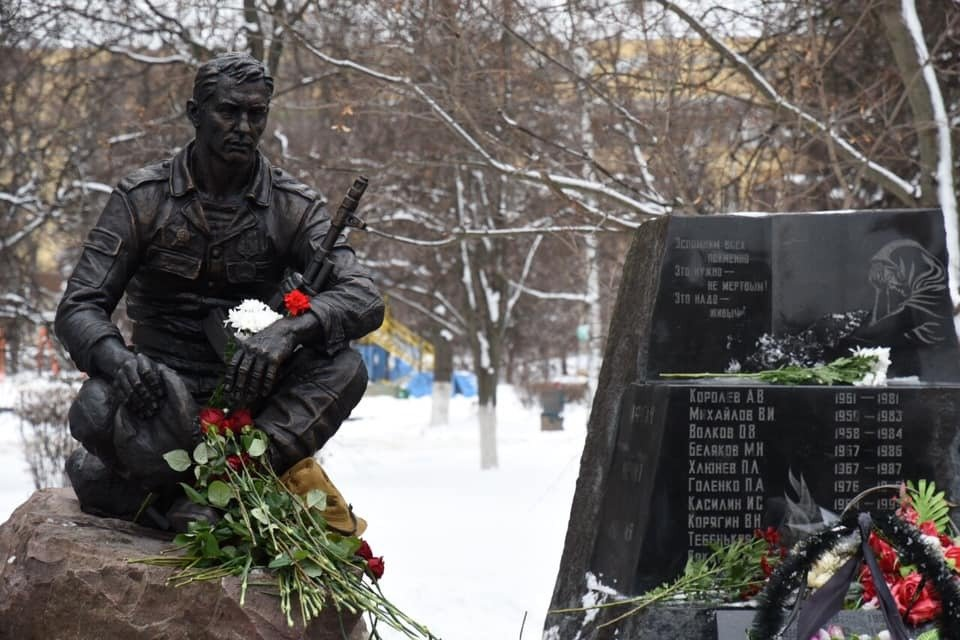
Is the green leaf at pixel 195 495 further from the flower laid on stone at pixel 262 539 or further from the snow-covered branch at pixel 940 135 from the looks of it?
the snow-covered branch at pixel 940 135

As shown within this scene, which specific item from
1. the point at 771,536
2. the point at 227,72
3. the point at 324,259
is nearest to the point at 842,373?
the point at 771,536

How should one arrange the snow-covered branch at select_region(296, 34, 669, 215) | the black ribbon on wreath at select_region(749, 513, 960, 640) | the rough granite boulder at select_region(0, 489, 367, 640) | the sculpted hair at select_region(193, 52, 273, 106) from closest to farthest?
the black ribbon on wreath at select_region(749, 513, 960, 640), the rough granite boulder at select_region(0, 489, 367, 640), the sculpted hair at select_region(193, 52, 273, 106), the snow-covered branch at select_region(296, 34, 669, 215)

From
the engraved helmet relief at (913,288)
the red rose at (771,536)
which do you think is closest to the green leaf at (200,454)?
the red rose at (771,536)

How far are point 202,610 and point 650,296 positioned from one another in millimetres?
2876

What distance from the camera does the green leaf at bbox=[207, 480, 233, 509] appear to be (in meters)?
5.62

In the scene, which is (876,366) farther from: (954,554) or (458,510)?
(458,510)

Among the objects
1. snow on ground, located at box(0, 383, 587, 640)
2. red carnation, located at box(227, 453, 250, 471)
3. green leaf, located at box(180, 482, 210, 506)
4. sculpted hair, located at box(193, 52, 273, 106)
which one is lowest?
snow on ground, located at box(0, 383, 587, 640)

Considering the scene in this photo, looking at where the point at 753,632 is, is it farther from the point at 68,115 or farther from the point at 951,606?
the point at 68,115

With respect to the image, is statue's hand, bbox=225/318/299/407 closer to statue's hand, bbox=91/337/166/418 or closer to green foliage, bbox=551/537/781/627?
statue's hand, bbox=91/337/166/418

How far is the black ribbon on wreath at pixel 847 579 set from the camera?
423 cm

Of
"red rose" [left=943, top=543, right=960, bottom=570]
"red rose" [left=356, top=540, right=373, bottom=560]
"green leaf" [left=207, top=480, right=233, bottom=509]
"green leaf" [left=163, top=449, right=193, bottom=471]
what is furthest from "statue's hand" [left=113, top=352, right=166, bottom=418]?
"red rose" [left=943, top=543, right=960, bottom=570]

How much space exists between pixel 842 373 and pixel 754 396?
17.2 inches

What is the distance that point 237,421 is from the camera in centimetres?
580

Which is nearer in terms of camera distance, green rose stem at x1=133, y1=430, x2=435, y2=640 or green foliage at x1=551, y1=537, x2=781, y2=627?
green rose stem at x1=133, y1=430, x2=435, y2=640
